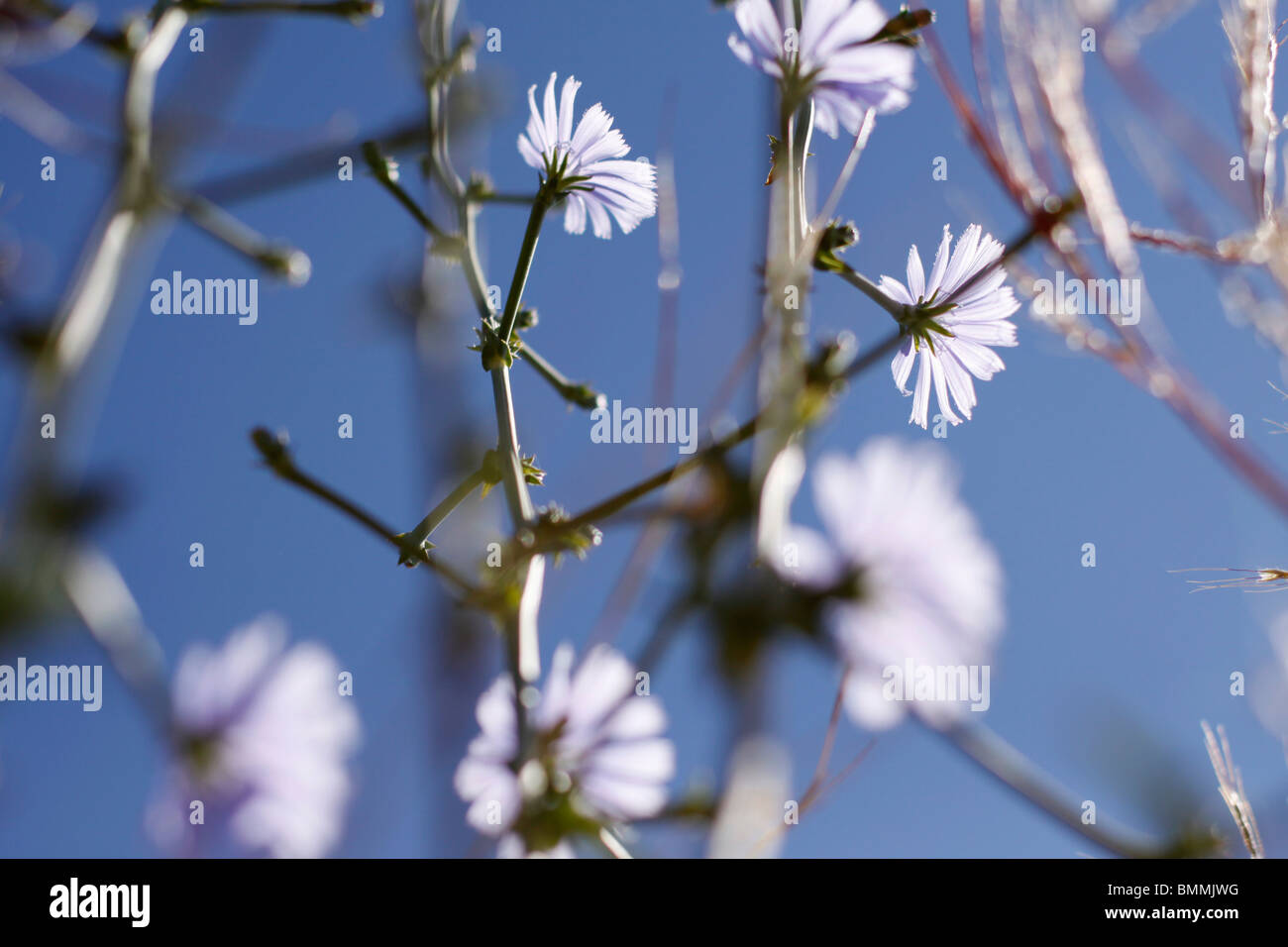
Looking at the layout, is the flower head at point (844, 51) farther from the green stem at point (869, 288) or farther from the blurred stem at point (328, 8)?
the blurred stem at point (328, 8)

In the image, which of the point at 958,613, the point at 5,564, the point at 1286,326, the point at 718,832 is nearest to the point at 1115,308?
the point at 1286,326

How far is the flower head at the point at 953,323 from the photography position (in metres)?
0.59

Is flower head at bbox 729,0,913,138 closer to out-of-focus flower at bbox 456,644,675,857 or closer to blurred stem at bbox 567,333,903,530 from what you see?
blurred stem at bbox 567,333,903,530

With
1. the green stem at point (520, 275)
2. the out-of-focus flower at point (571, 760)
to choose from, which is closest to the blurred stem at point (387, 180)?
the green stem at point (520, 275)

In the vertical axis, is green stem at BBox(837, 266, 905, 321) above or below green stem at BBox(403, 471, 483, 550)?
above

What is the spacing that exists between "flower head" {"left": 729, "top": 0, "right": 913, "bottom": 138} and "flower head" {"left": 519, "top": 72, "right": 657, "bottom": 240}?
0.13 m

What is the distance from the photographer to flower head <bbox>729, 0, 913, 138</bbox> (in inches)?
19.4

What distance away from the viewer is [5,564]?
35 centimetres

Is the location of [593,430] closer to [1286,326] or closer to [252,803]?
[252,803]

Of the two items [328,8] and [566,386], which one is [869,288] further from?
[328,8]

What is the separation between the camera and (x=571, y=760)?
43 centimetres

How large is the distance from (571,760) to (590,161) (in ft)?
1.31

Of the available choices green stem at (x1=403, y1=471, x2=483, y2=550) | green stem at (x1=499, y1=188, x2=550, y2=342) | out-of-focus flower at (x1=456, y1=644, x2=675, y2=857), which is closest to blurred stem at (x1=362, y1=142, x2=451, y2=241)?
green stem at (x1=499, y1=188, x2=550, y2=342)

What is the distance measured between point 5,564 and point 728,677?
0.29 m
